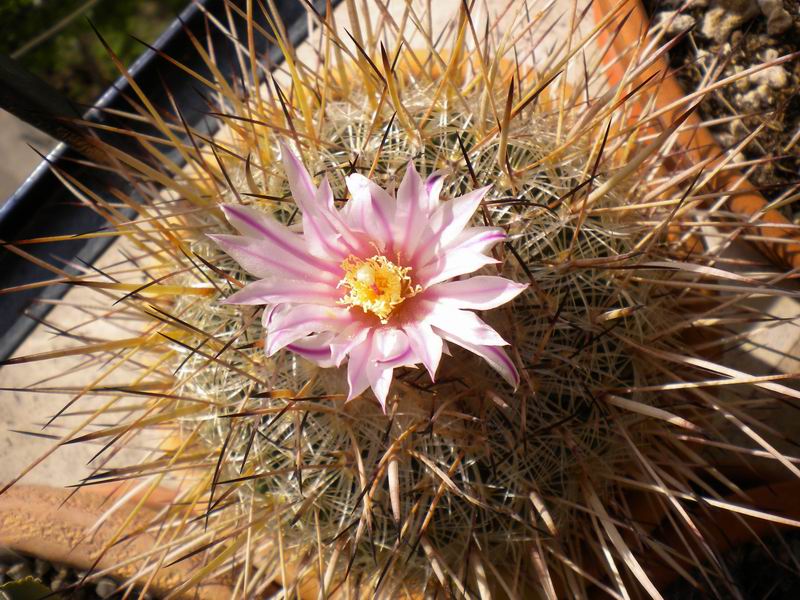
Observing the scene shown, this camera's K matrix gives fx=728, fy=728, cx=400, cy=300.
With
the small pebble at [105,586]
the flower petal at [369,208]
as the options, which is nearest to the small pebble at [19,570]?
the small pebble at [105,586]

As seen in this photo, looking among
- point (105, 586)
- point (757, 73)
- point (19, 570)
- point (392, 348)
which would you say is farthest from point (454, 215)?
point (19, 570)

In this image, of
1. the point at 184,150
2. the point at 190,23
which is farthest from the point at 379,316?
the point at 190,23

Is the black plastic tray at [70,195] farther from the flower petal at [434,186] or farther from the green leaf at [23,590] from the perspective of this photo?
the flower petal at [434,186]

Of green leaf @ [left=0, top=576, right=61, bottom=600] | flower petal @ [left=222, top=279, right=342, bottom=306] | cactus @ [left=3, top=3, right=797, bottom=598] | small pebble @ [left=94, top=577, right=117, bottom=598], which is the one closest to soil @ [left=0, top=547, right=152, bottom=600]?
small pebble @ [left=94, top=577, right=117, bottom=598]

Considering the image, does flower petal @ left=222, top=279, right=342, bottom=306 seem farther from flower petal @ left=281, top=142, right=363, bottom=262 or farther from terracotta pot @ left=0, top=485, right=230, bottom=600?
terracotta pot @ left=0, top=485, right=230, bottom=600

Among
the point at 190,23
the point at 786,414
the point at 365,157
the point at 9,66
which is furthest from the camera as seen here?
the point at 190,23

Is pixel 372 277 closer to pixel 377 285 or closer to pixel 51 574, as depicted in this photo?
pixel 377 285

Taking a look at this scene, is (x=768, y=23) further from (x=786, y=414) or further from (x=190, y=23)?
(x=190, y=23)
